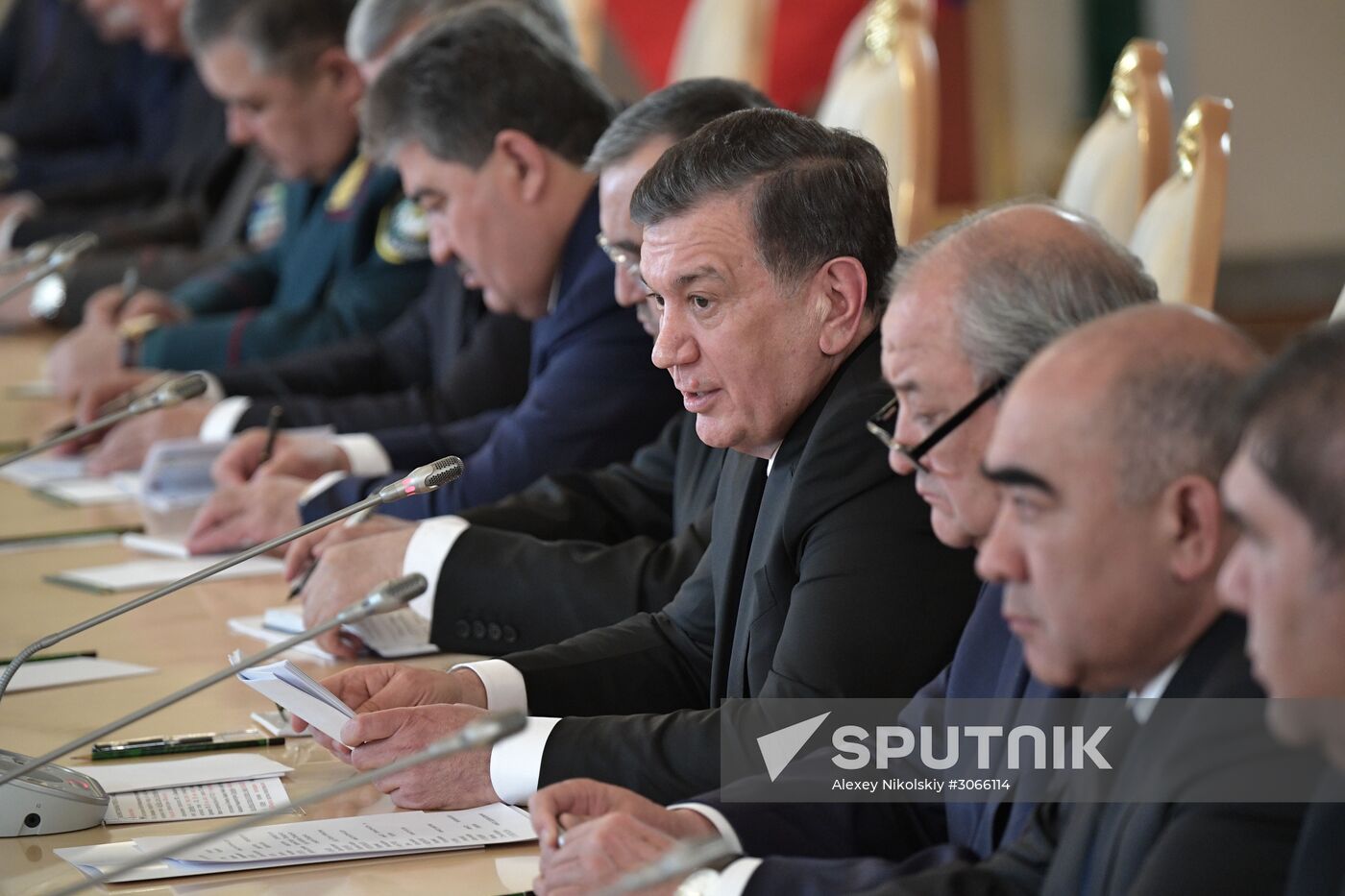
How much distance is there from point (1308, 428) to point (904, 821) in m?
0.72

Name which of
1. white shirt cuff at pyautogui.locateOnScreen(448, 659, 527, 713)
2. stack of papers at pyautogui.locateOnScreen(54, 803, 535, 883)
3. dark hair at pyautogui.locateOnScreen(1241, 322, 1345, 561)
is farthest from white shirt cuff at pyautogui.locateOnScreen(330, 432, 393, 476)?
dark hair at pyautogui.locateOnScreen(1241, 322, 1345, 561)

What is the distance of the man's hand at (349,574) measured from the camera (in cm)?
235

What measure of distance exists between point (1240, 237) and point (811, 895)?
Answer: 671cm

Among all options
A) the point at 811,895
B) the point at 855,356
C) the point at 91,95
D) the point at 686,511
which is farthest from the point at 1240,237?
the point at 811,895

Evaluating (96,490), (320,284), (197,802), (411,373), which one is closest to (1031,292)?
(197,802)

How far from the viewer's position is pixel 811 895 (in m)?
1.44

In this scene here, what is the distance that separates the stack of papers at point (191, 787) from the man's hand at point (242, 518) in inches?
39.1

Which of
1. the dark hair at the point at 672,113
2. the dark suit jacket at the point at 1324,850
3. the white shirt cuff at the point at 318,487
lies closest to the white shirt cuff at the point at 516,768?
the dark suit jacket at the point at 1324,850

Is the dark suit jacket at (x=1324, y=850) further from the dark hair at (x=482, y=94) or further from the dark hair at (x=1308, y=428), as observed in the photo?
the dark hair at (x=482, y=94)

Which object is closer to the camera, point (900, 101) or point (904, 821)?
point (904, 821)

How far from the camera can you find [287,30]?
167 inches

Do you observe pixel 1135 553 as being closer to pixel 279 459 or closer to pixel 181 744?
pixel 181 744

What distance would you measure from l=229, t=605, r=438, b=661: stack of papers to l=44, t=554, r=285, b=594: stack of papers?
0.89 ft

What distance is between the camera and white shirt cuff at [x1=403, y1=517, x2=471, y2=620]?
2.38 metres
